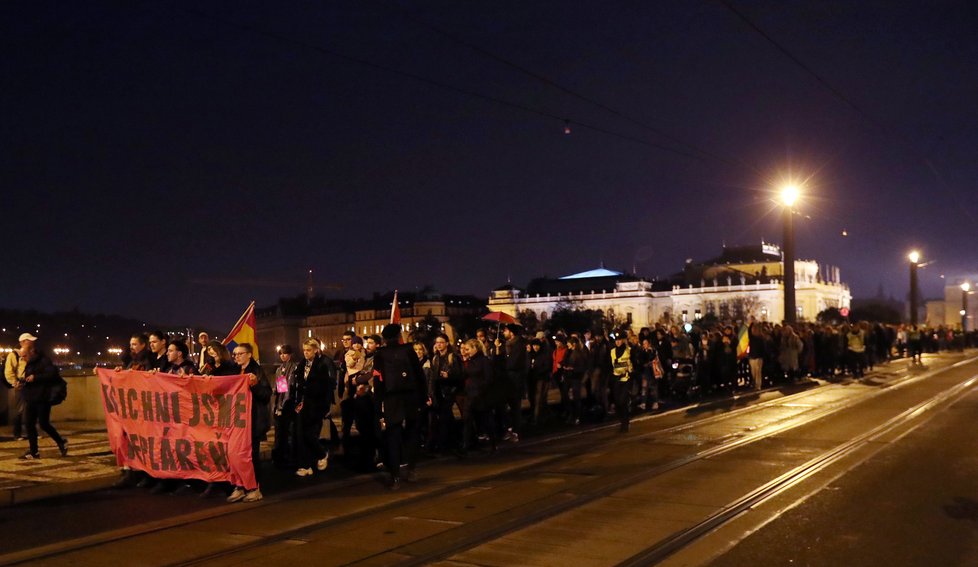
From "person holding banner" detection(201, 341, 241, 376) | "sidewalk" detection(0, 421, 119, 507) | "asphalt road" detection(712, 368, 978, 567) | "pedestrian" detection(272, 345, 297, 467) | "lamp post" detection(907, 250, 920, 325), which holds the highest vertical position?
"lamp post" detection(907, 250, 920, 325)

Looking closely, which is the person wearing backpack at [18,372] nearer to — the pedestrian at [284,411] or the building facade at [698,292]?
the pedestrian at [284,411]

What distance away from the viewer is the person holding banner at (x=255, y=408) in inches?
408

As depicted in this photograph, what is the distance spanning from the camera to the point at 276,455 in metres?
12.8

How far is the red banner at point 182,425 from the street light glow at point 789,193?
23.2 meters

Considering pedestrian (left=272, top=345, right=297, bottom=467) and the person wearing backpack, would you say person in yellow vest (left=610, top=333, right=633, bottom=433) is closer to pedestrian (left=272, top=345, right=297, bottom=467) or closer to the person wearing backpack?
pedestrian (left=272, top=345, right=297, bottom=467)

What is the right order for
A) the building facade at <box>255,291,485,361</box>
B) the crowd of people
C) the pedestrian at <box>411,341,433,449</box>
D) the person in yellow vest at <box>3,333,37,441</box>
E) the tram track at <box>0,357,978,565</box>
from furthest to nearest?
1. the building facade at <box>255,291,485,361</box>
2. the pedestrian at <box>411,341,433,449</box>
3. the person in yellow vest at <box>3,333,37,441</box>
4. the crowd of people
5. the tram track at <box>0,357,978,565</box>

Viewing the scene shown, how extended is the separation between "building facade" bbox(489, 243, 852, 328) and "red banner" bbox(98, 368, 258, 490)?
148 m

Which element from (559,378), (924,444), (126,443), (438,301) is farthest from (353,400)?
(438,301)

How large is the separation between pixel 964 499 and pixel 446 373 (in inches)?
279

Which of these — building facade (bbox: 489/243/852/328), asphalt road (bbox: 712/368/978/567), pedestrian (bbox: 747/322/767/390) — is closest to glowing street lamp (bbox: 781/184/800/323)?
pedestrian (bbox: 747/322/767/390)

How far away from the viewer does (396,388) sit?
35.5 feet

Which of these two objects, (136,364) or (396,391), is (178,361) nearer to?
(136,364)

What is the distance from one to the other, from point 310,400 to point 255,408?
4.48ft

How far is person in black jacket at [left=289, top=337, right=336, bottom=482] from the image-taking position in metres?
11.9
